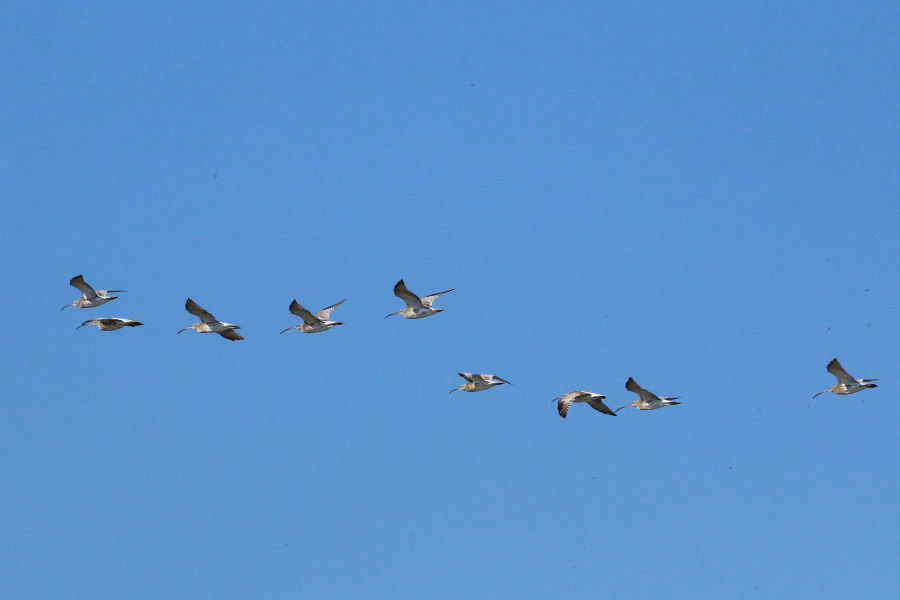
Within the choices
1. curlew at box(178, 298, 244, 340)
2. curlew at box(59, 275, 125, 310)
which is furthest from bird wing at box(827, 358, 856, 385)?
curlew at box(59, 275, 125, 310)

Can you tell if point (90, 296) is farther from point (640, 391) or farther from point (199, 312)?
point (640, 391)

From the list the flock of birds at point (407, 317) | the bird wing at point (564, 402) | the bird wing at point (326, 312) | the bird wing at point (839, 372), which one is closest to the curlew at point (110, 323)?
the flock of birds at point (407, 317)

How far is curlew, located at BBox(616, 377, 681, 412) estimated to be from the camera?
170 ft

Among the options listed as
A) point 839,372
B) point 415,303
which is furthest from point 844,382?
point 415,303

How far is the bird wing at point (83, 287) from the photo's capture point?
162 feet

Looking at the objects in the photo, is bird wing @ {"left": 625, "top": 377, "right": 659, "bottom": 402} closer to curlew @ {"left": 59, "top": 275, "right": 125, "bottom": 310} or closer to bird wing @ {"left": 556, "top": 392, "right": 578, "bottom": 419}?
bird wing @ {"left": 556, "top": 392, "right": 578, "bottom": 419}

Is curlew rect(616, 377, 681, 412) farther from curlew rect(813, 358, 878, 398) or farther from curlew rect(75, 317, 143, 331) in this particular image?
curlew rect(75, 317, 143, 331)

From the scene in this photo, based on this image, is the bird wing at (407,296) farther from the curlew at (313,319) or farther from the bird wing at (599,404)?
the bird wing at (599,404)

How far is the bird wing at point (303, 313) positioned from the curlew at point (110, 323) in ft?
18.2

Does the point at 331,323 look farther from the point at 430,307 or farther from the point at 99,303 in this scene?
the point at 99,303

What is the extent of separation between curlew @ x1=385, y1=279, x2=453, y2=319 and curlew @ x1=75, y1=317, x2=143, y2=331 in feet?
31.1

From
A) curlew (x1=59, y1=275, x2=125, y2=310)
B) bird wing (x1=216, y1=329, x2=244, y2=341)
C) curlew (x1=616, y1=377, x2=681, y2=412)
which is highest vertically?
curlew (x1=59, y1=275, x2=125, y2=310)

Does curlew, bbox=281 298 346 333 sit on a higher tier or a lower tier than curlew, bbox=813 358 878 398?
higher

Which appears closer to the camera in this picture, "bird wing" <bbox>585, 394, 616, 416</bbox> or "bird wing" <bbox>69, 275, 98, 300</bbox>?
"bird wing" <bbox>585, 394, 616, 416</bbox>
